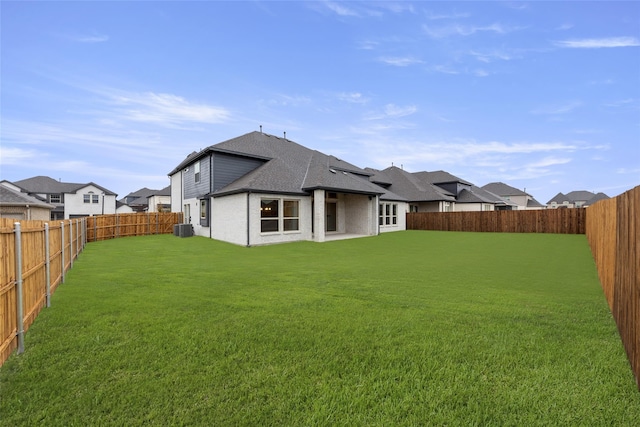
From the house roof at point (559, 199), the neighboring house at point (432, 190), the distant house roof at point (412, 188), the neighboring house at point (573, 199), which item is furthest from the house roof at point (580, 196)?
the distant house roof at point (412, 188)

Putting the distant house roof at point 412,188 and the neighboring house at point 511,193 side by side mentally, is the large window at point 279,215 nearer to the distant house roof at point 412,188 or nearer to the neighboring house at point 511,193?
the distant house roof at point 412,188

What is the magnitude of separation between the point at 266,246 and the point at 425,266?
27.4ft

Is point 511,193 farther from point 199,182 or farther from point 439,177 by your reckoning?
point 199,182

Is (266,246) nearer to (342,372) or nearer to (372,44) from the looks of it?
(342,372)

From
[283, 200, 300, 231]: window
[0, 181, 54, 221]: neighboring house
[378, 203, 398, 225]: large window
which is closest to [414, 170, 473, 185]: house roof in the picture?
[378, 203, 398, 225]: large window

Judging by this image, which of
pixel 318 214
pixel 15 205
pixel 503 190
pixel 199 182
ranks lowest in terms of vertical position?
pixel 318 214

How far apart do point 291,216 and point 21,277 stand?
13143 millimetres

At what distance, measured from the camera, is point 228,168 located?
58.8 ft

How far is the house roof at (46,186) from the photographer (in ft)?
145

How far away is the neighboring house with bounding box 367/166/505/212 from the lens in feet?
102

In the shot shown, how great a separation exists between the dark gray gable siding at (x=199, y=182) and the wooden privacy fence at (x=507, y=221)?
19.7 meters

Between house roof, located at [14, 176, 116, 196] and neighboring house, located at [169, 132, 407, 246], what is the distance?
30.9 m

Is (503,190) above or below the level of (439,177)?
above

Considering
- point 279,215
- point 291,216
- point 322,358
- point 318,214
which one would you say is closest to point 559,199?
point 318,214
